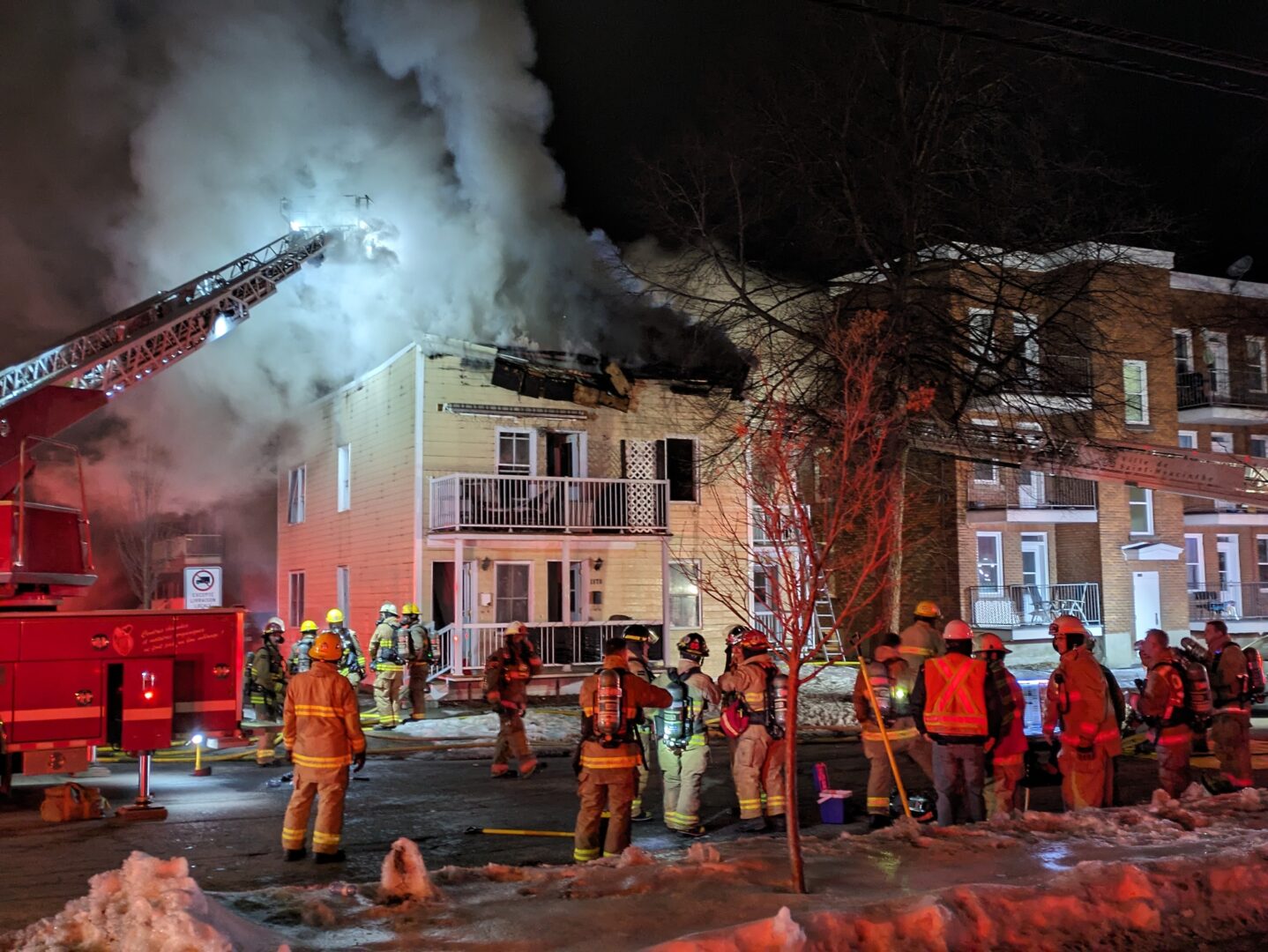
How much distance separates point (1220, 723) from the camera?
1000cm

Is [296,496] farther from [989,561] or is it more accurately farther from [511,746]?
[511,746]

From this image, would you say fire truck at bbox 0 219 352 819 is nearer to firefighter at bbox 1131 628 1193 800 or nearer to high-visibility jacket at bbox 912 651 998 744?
high-visibility jacket at bbox 912 651 998 744

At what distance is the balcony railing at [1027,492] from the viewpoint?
2616cm

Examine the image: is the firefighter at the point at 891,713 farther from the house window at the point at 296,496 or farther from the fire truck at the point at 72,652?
the house window at the point at 296,496

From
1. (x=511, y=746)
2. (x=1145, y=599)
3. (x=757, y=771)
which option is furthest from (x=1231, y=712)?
(x=1145, y=599)

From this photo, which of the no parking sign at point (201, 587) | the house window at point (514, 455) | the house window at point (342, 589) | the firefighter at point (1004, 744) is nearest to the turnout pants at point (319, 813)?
the firefighter at point (1004, 744)

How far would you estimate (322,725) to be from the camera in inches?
299

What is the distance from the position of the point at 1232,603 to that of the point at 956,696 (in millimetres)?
25872

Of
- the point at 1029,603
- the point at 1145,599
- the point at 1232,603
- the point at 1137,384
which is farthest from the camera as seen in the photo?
the point at 1232,603

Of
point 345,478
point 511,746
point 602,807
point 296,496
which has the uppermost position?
point 345,478

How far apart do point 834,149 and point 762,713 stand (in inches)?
430

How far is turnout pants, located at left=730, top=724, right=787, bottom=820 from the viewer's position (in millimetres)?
8516

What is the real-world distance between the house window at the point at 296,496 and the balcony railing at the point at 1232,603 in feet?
76.1

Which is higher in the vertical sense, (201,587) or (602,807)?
(201,587)
